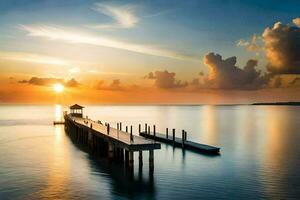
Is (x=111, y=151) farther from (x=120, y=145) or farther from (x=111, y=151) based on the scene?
(x=120, y=145)

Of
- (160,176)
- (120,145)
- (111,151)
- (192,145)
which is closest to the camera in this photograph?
(160,176)

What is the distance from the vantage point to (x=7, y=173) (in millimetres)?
33844

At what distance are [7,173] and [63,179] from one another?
6.73 m

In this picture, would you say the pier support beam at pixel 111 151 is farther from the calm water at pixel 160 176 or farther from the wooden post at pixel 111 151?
the calm water at pixel 160 176

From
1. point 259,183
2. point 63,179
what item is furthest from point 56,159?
point 259,183

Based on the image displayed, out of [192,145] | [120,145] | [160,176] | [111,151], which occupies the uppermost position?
[120,145]

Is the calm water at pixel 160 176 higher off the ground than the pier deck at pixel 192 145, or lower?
lower

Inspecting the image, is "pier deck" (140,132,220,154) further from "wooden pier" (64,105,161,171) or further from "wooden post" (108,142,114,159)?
"wooden post" (108,142,114,159)

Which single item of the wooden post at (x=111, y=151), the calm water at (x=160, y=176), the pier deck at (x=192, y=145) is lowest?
the calm water at (x=160, y=176)

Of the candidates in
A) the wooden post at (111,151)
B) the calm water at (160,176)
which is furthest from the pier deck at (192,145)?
the wooden post at (111,151)

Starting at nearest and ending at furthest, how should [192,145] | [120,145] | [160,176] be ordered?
[160,176]
[120,145]
[192,145]

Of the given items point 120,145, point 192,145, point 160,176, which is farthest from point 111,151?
point 192,145

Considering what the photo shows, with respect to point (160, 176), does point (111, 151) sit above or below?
above

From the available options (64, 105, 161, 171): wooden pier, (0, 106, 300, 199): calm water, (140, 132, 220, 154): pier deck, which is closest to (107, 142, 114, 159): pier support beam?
(64, 105, 161, 171): wooden pier
